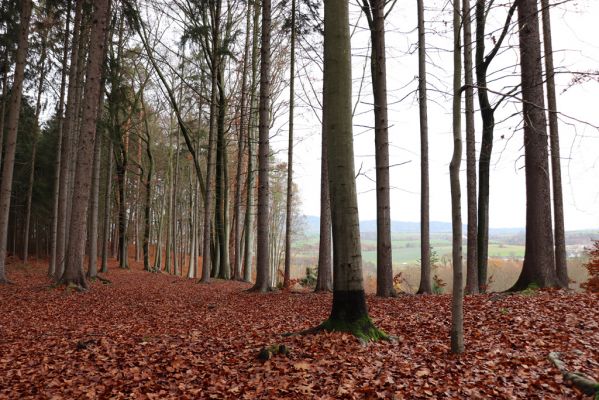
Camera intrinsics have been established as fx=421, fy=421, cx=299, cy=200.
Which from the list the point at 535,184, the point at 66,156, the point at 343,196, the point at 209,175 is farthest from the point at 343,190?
the point at 66,156

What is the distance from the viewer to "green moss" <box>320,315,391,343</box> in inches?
219

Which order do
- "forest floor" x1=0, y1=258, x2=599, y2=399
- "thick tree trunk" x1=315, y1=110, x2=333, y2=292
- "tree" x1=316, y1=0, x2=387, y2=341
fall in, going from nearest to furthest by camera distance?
"forest floor" x1=0, y1=258, x2=599, y2=399
"tree" x1=316, y1=0, x2=387, y2=341
"thick tree trunk" x1=315, y1=110, x2=333, y2=292

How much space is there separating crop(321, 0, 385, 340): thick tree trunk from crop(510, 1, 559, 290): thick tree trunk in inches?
210

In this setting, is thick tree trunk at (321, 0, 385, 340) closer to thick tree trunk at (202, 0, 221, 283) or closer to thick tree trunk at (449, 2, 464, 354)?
thick tree trunk at (449, 2, 464, 354)

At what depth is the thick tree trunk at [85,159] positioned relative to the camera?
1143cm

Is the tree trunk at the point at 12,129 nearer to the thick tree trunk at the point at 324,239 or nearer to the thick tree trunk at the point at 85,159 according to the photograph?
the thick tree trunk at the point at 85,159

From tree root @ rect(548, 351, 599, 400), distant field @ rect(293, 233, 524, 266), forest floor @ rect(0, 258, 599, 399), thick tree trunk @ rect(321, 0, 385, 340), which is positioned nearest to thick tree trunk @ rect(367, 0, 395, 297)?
distant field @ rect(293, 233, 524, 266)

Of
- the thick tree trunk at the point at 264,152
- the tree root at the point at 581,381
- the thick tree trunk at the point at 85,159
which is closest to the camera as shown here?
the tree root at the point at 581,381

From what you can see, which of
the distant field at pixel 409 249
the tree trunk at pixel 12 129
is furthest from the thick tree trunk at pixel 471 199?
the tree trunk at pixel 12 129

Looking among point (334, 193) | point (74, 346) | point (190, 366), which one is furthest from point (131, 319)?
point (334, 193)

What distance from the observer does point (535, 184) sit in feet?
30.5

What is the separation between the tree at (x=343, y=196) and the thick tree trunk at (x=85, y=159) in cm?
829

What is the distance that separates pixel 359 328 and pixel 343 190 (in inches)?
73.2

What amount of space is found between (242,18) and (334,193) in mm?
14854
